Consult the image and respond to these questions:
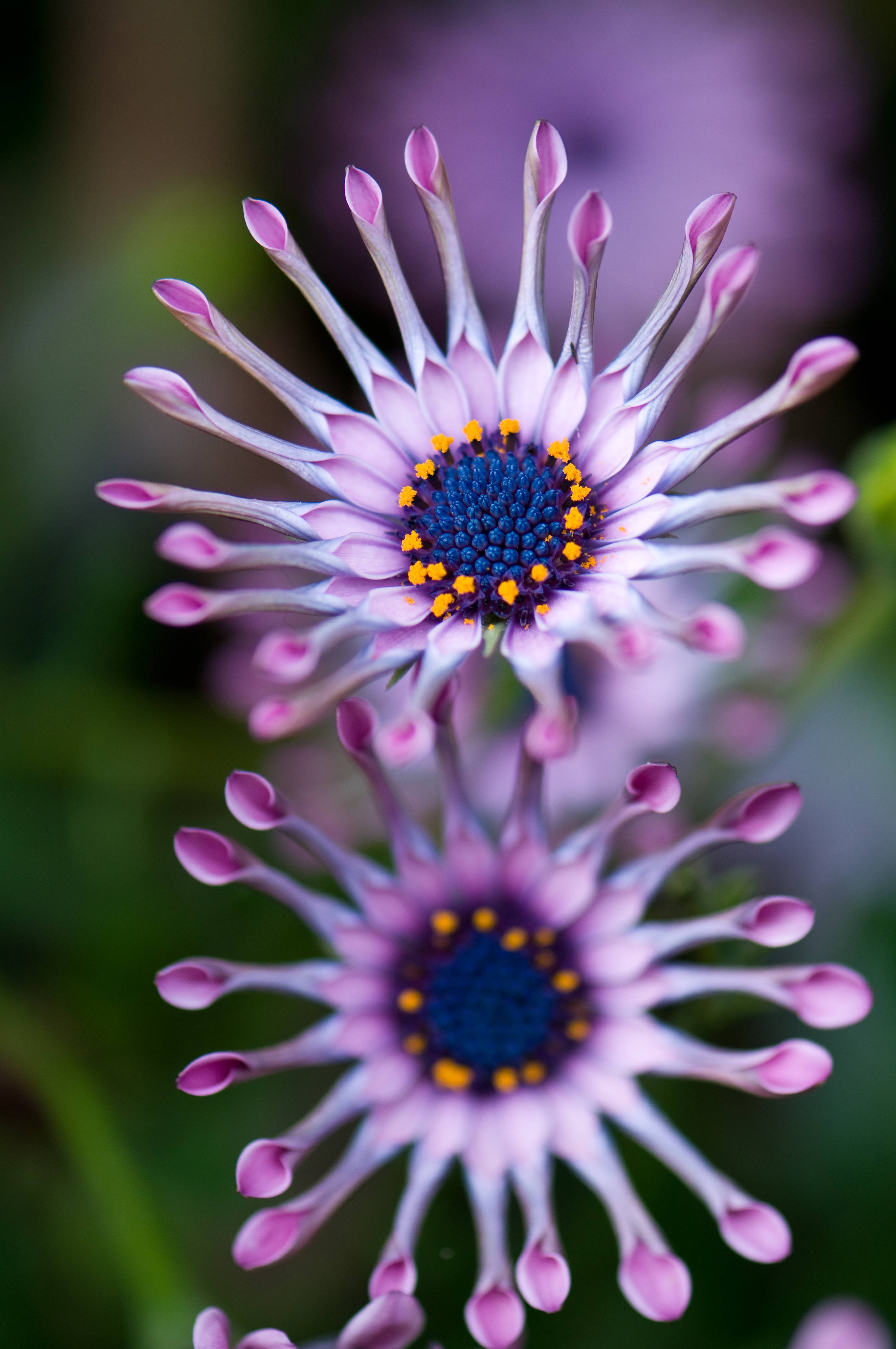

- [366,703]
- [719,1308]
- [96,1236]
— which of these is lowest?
[719,1308]

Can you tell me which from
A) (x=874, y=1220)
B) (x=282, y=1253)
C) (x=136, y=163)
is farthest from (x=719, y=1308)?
(x=136, y=163)

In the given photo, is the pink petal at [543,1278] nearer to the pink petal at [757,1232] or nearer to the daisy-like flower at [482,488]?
the pink petal at [757,1232]

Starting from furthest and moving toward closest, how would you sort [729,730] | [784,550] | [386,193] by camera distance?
[386,193]
[729,730]
[784,550]

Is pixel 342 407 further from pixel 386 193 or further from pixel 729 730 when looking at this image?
pixel 386 193

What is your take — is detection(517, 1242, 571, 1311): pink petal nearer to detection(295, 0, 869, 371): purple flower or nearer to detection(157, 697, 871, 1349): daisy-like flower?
detection(157, 697, 871, 1349): daisy-like flower

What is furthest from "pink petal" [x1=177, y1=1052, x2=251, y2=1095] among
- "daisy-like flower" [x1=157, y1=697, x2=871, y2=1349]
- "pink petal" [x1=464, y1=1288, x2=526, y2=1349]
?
"pink petal" [x1=464, y1=1288, x2=526, y2=1349]

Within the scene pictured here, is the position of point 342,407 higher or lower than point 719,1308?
higher

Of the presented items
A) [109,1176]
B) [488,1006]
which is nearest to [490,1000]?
[488,1006]
